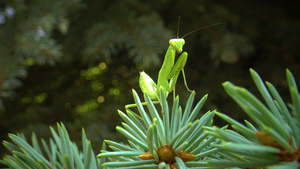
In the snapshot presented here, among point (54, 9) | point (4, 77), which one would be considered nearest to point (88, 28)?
point (54, 9)

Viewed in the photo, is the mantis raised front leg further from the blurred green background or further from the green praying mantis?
Result: the blurred green background

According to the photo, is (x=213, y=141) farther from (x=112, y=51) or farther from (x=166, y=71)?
(x=112, y=51)

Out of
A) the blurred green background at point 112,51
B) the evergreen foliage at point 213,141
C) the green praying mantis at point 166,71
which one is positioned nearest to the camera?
the evergreen foliage at point 213,141

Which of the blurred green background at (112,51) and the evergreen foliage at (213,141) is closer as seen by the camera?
the evergreen foliage at (213,141)

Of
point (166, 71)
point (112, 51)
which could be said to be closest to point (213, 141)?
point (166, 71)

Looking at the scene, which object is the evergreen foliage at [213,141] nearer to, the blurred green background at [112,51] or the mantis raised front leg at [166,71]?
the mantis raised front leg at [166,71]

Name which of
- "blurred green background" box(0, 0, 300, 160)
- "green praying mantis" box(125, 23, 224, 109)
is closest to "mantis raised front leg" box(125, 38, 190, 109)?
"green praying mantis" box(125, 23, 224, 109)

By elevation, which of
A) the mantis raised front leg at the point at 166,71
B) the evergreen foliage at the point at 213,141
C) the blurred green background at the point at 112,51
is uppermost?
the blurred green background at the point at 112,51

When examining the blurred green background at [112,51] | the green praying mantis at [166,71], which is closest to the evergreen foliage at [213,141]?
the green praying mantis at [166,71]

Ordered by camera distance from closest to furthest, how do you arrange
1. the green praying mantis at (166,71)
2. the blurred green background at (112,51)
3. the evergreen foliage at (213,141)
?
1. the evergreen foliage at (213,141)
2. the green praying mantis at (166,71)
3. the blurred green background at (112,51)
